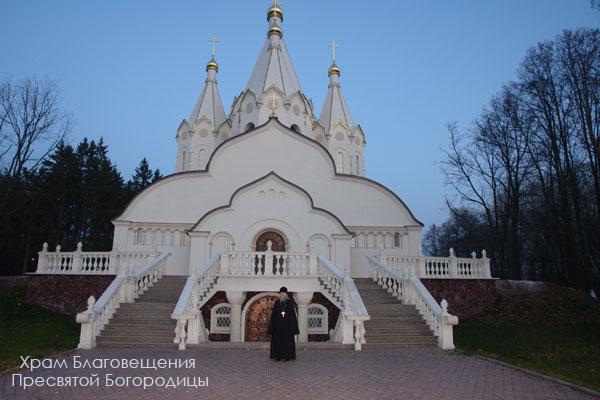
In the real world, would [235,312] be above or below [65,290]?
below

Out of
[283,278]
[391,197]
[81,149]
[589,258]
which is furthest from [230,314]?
[81,149]

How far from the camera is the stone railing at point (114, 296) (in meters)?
10.2

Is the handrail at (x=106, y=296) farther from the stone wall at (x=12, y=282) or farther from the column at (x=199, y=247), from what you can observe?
the stone wall at (x=12, y=282)

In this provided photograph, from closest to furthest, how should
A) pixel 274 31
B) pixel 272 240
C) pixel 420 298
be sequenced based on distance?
pixel 420 298, pixel 272 240, pixel 274 31

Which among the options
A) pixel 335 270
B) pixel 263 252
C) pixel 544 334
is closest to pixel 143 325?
pixel 263 252

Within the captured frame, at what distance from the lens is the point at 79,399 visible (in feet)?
19.2

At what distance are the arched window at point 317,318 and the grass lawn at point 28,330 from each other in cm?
804

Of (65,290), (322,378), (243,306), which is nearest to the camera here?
(322,378)

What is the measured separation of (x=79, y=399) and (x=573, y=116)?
21327 millimetres

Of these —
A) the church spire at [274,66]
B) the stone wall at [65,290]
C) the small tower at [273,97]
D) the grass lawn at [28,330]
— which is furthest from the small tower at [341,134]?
the grass lawn at [28,330]

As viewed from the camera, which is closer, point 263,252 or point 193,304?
point 193,304

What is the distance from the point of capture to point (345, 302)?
1200 cm

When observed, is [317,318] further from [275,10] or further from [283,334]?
[275,10]

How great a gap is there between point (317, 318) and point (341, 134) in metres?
16.0
